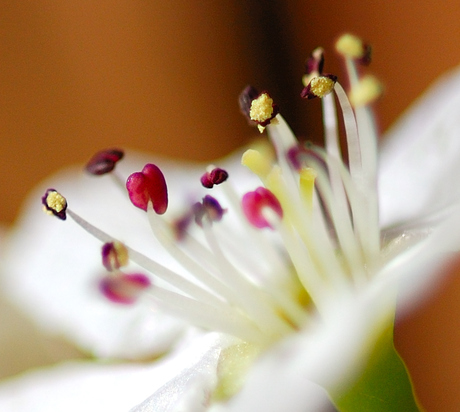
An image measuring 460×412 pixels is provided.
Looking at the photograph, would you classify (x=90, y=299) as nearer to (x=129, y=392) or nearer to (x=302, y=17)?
(x=129, y=392)

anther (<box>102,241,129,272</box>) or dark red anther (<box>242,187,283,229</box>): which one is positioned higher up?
anther (<box>102,241,129,272</box>)

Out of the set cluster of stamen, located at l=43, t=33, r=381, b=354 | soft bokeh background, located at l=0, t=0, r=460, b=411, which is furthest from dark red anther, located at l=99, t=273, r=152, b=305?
soft bokeh background, located at l=0, t=0, r=460, b=411

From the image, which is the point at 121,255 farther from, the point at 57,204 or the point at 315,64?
the point at 315,64

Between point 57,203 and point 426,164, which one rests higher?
point 57,203

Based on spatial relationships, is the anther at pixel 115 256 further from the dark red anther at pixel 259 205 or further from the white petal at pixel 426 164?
the white petal at pixel 426 164

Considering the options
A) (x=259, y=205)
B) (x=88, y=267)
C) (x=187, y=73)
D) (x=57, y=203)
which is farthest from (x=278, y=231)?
(x=187, y=73)

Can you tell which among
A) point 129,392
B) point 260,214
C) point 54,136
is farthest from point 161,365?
point 54,136

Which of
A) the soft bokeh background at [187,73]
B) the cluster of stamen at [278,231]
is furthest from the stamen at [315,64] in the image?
the soft bokeh background at [187,73]

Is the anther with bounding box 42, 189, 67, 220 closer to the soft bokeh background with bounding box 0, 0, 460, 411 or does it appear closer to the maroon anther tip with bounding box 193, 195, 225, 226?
the maroon anther tip with bounding box 193, 195, 225, 226
